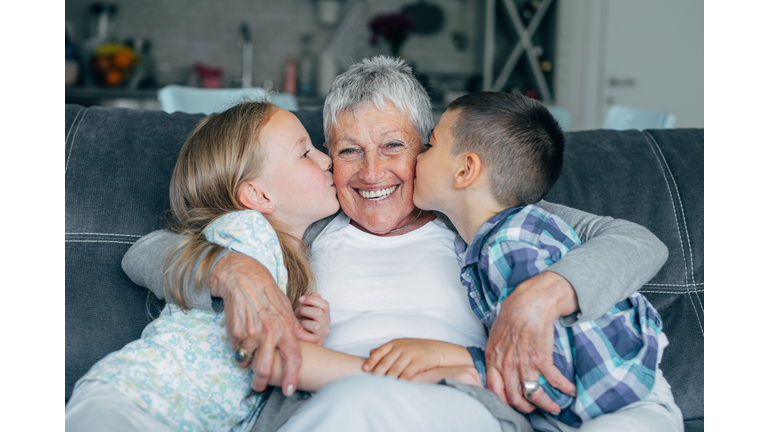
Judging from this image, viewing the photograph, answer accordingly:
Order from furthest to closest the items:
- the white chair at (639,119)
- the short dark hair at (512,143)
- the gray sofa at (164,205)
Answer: the white chair at (639,119) → the gray sofa at (164,205) → the short dark hair at (512,143)

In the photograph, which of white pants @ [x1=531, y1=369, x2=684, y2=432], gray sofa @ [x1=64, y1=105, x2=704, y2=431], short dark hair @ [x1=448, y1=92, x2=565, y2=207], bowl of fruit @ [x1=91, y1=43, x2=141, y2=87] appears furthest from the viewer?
bowl of fruit @ [x1=91, y1=43, x2=141, y2=87]

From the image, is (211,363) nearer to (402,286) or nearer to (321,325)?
(321,325)

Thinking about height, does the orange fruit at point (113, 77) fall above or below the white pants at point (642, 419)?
above

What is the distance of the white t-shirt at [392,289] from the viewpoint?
1.21 meters

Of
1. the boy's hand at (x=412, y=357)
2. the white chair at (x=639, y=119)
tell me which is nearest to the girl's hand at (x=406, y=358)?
the boy's hand at (x=412, y=357)

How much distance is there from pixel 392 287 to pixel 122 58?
3.58m

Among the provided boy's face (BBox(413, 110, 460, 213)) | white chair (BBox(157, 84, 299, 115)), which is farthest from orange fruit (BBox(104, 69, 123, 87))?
boy's face (BBox(413, 110, 460, 213))

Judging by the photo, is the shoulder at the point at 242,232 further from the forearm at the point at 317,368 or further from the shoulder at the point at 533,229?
the shoulder at the point at 533,229

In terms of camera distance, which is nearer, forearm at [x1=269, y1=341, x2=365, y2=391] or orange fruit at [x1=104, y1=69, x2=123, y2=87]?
forearm at [x1=269, y1=341, x2=365, y2=391]

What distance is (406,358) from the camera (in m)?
1.03

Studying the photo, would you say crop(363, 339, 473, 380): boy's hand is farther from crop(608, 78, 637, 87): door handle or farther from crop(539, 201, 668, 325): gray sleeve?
crop(608, 78, 637, 87): door handle

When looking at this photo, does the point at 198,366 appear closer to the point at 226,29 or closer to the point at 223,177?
the point at 223,177

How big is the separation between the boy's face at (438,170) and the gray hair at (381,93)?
114mm

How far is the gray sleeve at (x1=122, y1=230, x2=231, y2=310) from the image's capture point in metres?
1.09
